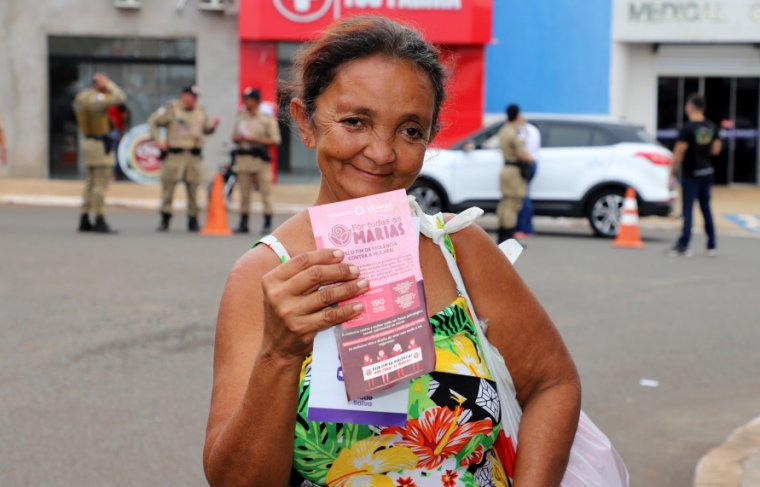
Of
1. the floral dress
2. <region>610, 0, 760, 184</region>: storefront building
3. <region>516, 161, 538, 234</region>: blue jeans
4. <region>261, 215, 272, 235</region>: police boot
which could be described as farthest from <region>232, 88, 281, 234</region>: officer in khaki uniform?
the floral dress

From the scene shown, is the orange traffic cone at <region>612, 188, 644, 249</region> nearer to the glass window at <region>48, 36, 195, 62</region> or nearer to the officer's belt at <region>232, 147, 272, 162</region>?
the officer's belt at <region>232, 147, 272, 162</region>

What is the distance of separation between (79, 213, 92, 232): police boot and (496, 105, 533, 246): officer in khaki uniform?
5.52 metres

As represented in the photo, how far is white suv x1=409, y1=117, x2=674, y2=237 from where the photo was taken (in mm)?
18297

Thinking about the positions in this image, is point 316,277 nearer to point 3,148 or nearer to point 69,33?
point 69,33

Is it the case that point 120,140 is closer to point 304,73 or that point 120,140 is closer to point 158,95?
point 158,95

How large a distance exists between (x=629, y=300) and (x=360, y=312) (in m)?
9.42

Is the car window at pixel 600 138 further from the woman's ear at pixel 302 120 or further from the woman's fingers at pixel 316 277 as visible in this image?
the woman's fingers at pixel 316 277

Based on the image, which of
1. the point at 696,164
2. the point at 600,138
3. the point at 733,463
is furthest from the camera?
the point at 600,138

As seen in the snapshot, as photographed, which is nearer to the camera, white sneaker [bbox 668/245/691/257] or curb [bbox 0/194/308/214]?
white sneaker [bbox 668/245/691/257]

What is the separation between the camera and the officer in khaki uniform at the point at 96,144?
1636 cm

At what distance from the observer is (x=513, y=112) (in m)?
16.4

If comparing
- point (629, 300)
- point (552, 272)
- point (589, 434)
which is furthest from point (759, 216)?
point (589, 434)

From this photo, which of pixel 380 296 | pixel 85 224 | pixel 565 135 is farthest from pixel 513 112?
pixel 380 296

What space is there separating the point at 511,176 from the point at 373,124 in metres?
14.1
